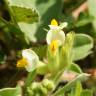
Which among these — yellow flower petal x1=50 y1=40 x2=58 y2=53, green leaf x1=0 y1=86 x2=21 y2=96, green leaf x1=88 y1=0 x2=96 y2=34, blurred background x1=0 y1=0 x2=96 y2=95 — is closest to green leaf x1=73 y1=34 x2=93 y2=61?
blurred background x1=0 y1=0 x2=96 y2=95

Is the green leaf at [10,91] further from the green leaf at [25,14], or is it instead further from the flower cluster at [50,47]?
the green leaf at [25,14]

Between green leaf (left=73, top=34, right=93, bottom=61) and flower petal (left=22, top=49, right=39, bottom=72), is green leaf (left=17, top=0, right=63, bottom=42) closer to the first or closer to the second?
green leaf (left=73, top=34, right=93, bottom=61)

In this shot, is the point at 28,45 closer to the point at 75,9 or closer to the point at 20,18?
the point at 20,18

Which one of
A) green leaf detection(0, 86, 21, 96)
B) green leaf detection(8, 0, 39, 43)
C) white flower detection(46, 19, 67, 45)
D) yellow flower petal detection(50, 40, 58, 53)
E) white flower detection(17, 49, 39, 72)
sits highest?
green leaf detection(8, 0, 39, 43)

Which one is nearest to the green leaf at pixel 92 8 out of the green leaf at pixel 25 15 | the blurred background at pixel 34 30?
the blurred background at pixel 34 30

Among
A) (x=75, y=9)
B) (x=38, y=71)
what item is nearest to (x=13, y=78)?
(x=38, y=71)

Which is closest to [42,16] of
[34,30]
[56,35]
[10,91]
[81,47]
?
[34,30]

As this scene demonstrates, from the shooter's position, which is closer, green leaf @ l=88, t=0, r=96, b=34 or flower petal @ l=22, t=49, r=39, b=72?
flower petal @ l=22, t=49, r=39, b=72

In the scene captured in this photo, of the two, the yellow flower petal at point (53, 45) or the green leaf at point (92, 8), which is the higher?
the green leaf at point (92, 8)

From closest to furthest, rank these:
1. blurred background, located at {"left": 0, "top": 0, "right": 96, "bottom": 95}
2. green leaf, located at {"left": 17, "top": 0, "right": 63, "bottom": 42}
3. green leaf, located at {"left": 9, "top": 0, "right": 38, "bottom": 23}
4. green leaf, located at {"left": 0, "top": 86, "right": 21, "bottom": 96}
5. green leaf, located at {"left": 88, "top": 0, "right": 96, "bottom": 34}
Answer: green leaf, located at {"left": 0, "top": 86, "right": 21, "bottom": 96}
green leaf, located at {"left": 9, "top": 0, "right": 38, "bottom": 23}
blurred background, located at {"left": 0, "top": 0, "right": 96, "bottom": 95}
green leaf, located at {"left": 17, "top": 0, "right": 63, "bottom": 42}
green leaf, located at {"left": 88, "top": 0, "right": 96, "bottom": 34}

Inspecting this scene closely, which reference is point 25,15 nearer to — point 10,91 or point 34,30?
point 34,30

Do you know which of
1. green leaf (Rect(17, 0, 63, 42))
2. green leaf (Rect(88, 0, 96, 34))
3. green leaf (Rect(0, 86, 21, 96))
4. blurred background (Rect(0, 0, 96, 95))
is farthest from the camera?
green leaf (Rect(88, 0, 96, 34))
